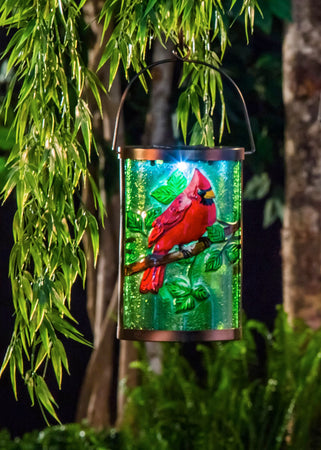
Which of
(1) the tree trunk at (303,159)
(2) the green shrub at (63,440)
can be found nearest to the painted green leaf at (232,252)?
(1) the tree trunk at (303,159)

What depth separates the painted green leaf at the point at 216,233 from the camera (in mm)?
2287

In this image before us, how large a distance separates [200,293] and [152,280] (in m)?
0.12

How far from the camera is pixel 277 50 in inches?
255

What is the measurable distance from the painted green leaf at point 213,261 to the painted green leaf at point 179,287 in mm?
64

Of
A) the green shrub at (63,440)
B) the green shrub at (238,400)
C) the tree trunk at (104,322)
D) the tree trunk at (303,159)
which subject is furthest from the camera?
the tree trunk at (104,322)

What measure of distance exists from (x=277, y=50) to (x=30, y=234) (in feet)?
13.8

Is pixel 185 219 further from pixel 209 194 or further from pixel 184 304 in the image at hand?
pixel 184 304

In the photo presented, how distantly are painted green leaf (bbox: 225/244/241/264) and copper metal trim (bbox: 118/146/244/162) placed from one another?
22 cm

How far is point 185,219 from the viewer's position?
2.25 m

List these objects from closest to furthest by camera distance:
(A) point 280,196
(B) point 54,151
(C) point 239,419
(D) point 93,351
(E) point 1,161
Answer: (B) point 54,151 → (E) point 1,161 → (C) point 239,419 → (A) point 280,196 → (D) point 93,351

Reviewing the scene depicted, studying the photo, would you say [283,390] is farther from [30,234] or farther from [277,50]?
[30,234]

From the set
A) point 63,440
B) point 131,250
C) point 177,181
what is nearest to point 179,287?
point 131,250

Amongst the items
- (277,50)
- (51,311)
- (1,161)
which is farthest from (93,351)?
(51,311)

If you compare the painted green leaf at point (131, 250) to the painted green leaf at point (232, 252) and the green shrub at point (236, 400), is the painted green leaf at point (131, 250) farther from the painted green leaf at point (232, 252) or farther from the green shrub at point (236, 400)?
the green shrub at point (236, 400)
